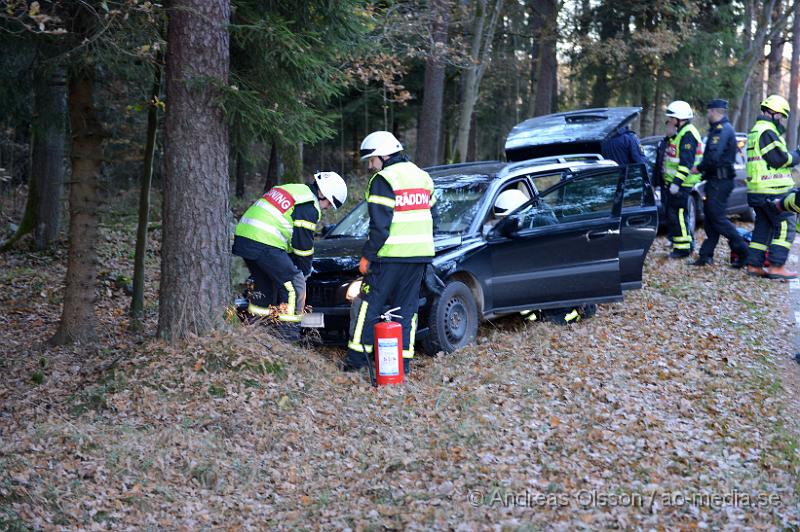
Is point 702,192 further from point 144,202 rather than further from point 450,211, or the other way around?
point 144,202

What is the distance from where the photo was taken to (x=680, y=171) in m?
12.0

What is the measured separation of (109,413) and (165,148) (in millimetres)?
2200

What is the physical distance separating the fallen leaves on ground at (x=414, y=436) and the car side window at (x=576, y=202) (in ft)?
4.10

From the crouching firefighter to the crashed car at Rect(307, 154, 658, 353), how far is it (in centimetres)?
33

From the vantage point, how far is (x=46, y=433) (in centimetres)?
579

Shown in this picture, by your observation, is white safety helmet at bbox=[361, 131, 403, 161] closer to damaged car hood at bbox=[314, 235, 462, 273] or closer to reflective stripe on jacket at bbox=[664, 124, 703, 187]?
damaged car hood at bbox=[314, 235, 462, 273]

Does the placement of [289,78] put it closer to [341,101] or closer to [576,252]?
[576,252]

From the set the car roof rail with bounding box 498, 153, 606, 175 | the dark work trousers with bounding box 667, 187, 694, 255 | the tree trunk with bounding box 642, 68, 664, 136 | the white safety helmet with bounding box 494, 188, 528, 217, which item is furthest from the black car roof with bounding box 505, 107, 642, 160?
the tree trunk with bounding box 642, 68, 664, 136

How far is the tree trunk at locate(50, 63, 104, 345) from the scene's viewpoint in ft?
27.6

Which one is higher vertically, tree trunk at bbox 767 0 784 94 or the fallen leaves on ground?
tree trunk at bbox 767 0 784 94

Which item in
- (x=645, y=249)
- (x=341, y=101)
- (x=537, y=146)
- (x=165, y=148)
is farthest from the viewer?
(x=341, y=101)

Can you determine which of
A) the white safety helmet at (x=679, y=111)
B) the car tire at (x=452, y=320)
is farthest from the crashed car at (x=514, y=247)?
the white safety helmet at (x=679, y=111)

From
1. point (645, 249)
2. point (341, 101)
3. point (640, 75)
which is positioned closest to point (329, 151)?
point (341, 101)

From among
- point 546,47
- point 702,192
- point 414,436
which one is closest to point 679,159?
point 702,192
